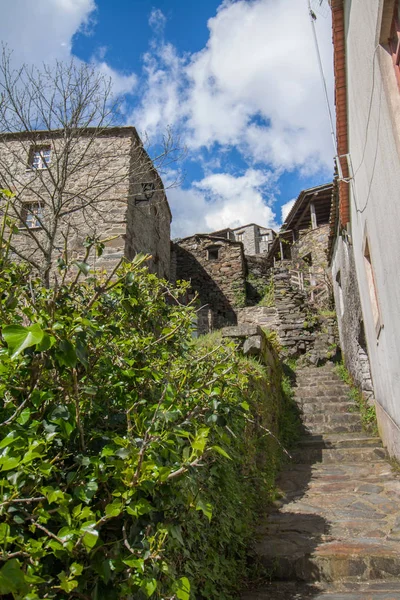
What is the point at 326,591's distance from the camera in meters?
2.61

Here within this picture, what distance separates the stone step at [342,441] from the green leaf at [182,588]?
216 inches

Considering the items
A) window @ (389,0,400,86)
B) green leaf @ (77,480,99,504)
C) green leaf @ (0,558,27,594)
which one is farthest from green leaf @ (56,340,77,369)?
window @ (389,0,400,86)

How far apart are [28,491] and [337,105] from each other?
657 centimetres

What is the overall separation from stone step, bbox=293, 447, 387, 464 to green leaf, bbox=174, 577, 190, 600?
5.05 m

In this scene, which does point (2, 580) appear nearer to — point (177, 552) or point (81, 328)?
point (81, 328)

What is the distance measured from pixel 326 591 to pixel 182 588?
1.93 meters

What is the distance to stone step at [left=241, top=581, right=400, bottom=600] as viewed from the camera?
248 cm

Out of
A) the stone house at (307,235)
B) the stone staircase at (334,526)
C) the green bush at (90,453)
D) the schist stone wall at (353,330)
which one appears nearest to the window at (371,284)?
the schist stone wall at (353,330)

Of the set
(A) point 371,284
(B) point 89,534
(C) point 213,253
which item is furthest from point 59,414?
(C) point 213,253

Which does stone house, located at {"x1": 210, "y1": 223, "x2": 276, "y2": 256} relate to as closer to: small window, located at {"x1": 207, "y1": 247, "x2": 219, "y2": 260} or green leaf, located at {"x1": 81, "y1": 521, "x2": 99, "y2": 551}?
small window, located at {"x1": 207, "y1": 247, "x2": 219, "y2": 260}

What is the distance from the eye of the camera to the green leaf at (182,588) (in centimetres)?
118

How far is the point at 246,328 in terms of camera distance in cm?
611

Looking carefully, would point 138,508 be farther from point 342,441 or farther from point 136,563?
point 342,441

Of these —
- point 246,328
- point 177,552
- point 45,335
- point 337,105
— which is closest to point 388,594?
point 177,552
